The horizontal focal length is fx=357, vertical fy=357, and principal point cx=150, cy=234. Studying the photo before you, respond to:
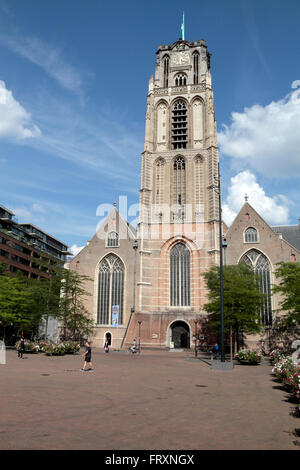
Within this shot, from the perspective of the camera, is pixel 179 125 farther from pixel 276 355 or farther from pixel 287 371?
pixel 287 371

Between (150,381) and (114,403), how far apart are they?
558 cm

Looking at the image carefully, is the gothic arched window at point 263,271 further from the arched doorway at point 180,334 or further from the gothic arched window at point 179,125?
the gothic arched window at point 179,125

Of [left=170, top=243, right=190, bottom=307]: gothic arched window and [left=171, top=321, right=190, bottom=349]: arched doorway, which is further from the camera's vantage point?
[left=170, top=243, right=190, bottom=307]: gothic arched window

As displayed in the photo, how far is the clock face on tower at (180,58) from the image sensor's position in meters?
55.8

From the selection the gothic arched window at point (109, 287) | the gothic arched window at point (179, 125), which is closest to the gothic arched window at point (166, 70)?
the gothic arched window at point (179, 125)

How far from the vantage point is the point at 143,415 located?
9242mm

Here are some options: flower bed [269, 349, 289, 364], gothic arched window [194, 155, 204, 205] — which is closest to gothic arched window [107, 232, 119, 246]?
gothic arched window [194, 155, 204, 205]

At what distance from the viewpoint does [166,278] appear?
4566 cm

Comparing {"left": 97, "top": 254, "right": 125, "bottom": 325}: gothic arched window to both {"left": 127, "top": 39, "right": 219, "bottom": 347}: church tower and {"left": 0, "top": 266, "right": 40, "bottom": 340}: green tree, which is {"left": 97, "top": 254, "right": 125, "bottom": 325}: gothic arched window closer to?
{"left": 127, "top": 39, "right": 219, "bottom": 347}: church tower

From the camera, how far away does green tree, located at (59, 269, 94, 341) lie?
4253cm

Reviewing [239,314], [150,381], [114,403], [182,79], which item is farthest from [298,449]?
[182,79]

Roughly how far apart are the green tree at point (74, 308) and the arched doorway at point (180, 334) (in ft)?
33.4

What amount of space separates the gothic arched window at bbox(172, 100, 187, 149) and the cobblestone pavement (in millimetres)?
40624

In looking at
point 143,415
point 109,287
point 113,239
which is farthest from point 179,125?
point 143,415
